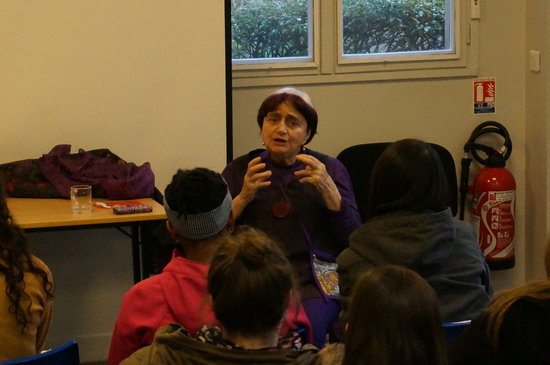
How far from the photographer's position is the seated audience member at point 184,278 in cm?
203

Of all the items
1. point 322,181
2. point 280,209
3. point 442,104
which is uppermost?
point 442,104

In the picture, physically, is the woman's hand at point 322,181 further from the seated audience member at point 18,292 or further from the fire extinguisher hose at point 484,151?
the fire extinguisher hose at point 484,151

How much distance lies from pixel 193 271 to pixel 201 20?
205 centimetres

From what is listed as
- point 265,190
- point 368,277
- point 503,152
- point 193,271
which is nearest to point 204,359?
point 368,277

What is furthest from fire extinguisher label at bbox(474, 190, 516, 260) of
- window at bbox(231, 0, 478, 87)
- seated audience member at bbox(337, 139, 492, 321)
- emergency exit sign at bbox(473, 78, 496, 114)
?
seated audience member at bbox(337, 139, 492, 321)

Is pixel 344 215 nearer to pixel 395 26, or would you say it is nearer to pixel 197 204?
pixel 197 204

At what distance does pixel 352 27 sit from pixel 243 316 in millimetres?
3172

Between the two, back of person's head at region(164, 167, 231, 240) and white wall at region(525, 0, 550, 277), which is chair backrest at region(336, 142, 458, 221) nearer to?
white wall at region(525, 0, 550, 277)

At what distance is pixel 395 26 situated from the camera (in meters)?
4.61

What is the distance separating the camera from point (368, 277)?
5.10 ft

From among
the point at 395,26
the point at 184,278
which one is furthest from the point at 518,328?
the point at 395,26

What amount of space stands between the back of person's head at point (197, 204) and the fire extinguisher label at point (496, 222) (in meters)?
2.63

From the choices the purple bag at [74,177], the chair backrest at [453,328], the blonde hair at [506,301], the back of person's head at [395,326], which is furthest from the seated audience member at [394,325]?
the purple bag at [74,177]

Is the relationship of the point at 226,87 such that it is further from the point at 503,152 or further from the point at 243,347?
the point at 243,347
